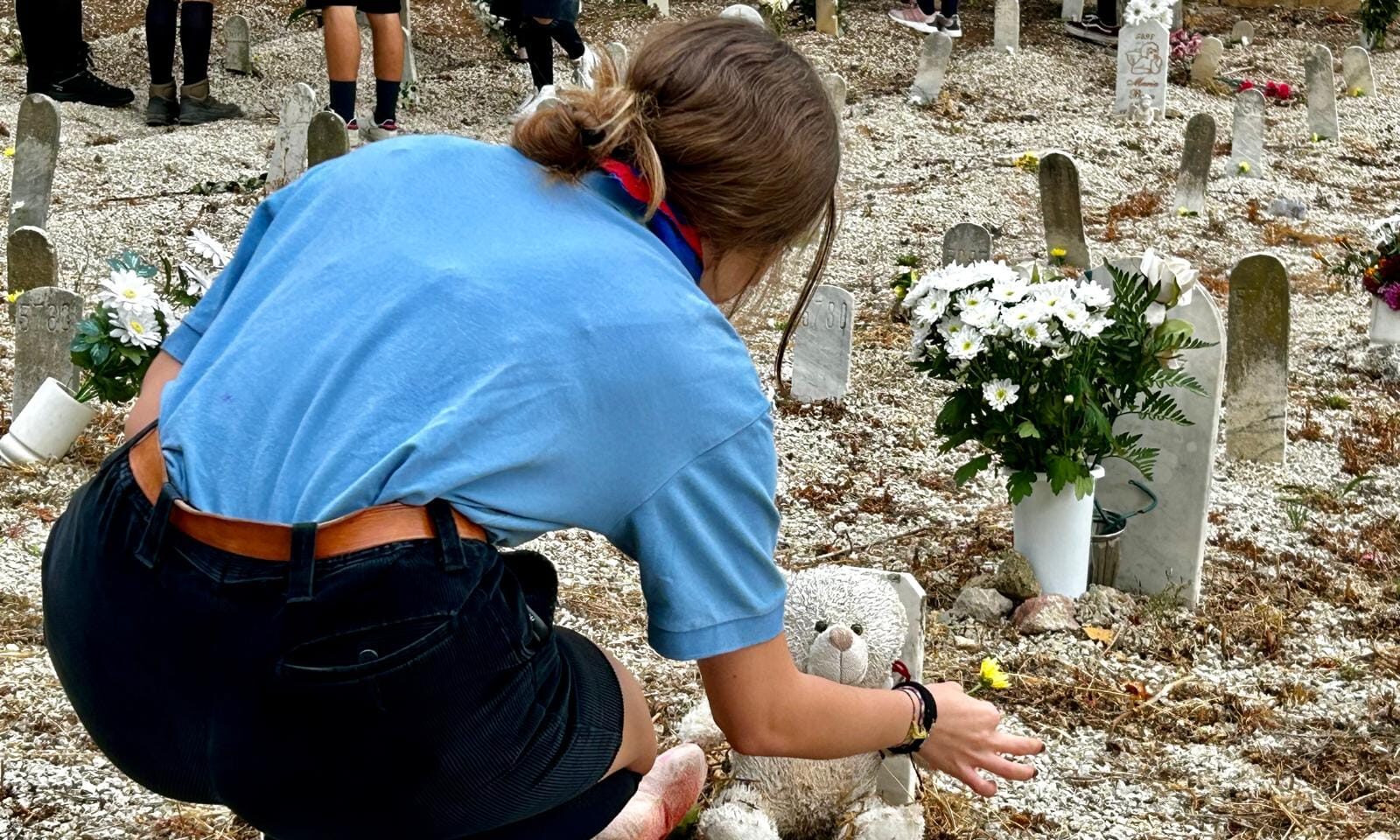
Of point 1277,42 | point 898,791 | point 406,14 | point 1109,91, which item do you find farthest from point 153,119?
point 1277,42

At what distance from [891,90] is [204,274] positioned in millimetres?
6594

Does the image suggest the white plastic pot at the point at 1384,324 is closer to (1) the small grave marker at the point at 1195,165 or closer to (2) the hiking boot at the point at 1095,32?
(1) the small grave marker at the point at 1195,165

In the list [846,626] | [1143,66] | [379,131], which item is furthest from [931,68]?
[846,626]

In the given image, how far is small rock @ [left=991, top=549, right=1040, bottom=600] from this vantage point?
334cm

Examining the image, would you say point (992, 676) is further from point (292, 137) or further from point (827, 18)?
point (827, 18)

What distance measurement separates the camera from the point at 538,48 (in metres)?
8.09

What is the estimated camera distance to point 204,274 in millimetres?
4012

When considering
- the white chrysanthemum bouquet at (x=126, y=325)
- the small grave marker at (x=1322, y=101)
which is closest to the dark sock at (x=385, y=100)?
the white chrysanthemum bouquet at (x=126, y=325)

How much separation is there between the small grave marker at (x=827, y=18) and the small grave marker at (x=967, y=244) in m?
5.83

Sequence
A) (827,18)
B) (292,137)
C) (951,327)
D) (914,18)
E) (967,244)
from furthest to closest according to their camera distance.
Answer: (914,18)
(827,18)
(292,137)
(967,244)
(951,327)

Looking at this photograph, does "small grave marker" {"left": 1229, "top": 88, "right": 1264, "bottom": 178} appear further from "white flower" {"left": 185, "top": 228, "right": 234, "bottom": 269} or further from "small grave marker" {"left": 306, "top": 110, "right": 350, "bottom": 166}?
"white flower" {"left": 185, "top": 228, "right": 234, "bottom": 269}

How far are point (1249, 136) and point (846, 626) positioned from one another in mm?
6543

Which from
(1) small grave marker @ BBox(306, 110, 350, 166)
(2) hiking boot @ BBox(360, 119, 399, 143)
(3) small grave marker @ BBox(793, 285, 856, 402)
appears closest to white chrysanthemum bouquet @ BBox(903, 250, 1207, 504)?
(3) small grave marker @ BBox(793, 285, 856, 402)

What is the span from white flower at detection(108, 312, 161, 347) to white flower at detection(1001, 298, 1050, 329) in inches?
88.7
